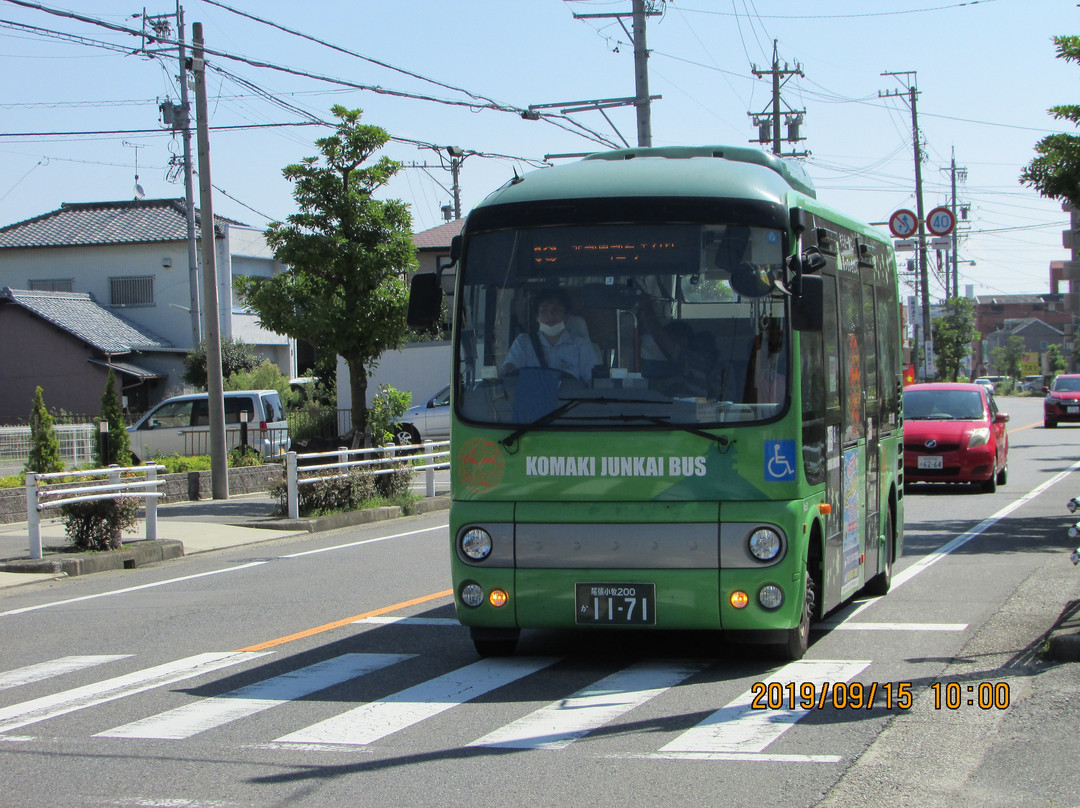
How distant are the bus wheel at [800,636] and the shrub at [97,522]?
31.1 feet

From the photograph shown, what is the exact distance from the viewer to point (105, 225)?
164 ft

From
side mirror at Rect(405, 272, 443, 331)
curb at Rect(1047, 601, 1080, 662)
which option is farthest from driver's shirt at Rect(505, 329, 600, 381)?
curb at Rect(1047, 601, 1080, 662)

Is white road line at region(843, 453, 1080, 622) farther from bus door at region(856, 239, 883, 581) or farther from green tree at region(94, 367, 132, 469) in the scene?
green tree at region(94, 367, 132, 469)

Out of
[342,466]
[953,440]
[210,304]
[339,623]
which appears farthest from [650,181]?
[210,304]

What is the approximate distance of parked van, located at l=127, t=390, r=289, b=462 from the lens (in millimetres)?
26531

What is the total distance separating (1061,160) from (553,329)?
9320 millimetres

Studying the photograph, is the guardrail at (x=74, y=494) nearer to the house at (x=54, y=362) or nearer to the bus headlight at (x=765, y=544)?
the bus headlight at (x=765, y=544)

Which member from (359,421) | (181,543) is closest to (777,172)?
(181,543)

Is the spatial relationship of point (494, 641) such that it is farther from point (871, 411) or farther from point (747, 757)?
point (871, 411)

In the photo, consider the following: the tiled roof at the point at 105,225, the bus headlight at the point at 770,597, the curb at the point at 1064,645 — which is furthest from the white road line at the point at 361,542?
the tiled roof at the point at 105,225

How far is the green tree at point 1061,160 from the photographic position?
14.2 m

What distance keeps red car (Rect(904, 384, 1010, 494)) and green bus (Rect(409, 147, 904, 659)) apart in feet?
41.8

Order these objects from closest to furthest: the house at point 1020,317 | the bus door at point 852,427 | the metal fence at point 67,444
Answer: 1. the bus door at point 852,427
2. the metal fence at point 67,444
3. the house at point 1020,317

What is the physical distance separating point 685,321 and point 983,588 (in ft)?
15.9
